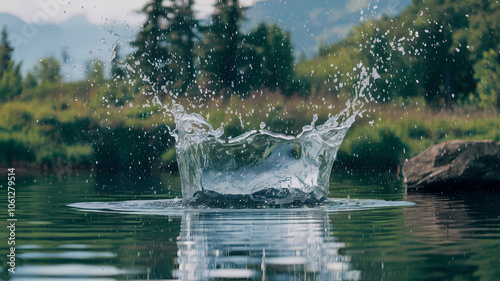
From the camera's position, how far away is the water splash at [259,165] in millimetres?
12586

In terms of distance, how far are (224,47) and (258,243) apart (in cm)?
4137

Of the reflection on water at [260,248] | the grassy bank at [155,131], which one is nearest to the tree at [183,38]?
the grassy bank at [155,131]

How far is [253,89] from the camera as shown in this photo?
161 feet

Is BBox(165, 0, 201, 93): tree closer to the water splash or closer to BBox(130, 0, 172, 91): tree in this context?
BBox(130, 0, 172, 91): tree

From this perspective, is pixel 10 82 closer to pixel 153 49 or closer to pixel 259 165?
pixel 153 49

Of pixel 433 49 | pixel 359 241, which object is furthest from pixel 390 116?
pixel 433 49

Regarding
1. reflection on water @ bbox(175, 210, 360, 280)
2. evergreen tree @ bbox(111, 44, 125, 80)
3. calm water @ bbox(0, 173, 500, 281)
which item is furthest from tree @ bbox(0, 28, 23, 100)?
reflection on water @ bbox(175, 210, 360, 280)

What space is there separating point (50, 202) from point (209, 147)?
245 cm

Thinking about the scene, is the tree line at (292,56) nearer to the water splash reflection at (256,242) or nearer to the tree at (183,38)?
the tree at (183,38)

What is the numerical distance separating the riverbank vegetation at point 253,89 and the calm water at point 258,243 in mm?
12234

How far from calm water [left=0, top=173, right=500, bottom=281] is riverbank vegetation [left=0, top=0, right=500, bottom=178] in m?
12.2

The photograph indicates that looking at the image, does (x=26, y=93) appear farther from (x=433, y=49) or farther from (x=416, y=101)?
(x=433, y=49)

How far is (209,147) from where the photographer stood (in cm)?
1307

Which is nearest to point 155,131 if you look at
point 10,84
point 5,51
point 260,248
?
point 10,84
